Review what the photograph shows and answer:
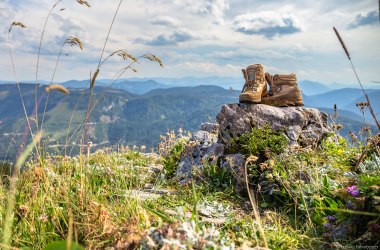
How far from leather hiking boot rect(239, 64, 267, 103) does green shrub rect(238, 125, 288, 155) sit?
847mm

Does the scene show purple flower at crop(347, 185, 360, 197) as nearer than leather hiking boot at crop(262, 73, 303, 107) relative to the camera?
Yes

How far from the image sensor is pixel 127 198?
4629 mm

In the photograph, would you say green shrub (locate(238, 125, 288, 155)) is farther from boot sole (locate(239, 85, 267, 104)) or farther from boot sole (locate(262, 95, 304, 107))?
boot sole (locate(262, 95, 304, 107))

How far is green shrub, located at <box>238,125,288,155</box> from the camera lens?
702cm

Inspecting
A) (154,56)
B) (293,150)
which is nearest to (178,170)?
(293,150)

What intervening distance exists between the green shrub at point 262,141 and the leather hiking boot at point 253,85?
847mm

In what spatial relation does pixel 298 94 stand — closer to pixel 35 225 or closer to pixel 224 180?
pixel 224 180

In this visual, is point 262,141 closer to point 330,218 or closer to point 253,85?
point 253,85

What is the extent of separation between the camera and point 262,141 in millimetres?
7207

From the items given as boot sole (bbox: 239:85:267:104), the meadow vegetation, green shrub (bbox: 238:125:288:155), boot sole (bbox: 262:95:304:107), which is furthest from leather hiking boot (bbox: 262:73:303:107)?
the meadow vegetation

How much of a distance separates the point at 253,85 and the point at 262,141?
5.61 feet

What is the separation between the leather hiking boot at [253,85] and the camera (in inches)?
316

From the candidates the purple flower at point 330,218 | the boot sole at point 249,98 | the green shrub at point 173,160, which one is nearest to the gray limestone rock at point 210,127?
the green shrub at point 173,160

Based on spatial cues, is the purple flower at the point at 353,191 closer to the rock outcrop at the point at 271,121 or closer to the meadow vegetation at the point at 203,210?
the meadow vegetation at the point at 203,210
